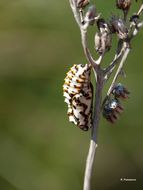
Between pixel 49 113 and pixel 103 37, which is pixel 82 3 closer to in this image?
pixel 103 37

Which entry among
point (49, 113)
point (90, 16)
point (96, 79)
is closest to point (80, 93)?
point (96, 79)

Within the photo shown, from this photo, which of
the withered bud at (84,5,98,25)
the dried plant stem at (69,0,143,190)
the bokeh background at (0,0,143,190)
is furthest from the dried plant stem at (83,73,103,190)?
the bokeh background at (0,0,143,190)

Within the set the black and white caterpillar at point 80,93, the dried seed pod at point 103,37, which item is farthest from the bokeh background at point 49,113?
the dried seed pod at point 103,37

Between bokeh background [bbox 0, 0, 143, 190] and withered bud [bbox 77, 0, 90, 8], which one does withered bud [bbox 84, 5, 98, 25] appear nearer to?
withered bud [bbox 77, 0, 90, 8]

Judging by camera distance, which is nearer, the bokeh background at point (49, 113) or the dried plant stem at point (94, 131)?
the dried plant stem at point (94, 131)

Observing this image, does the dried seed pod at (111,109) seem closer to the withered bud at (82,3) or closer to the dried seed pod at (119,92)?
the dried seed pod at (119,92)

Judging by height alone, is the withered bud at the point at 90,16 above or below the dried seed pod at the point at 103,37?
above

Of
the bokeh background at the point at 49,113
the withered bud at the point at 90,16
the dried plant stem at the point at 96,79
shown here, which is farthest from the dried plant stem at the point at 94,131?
the bokeh background at the point at 49,113
